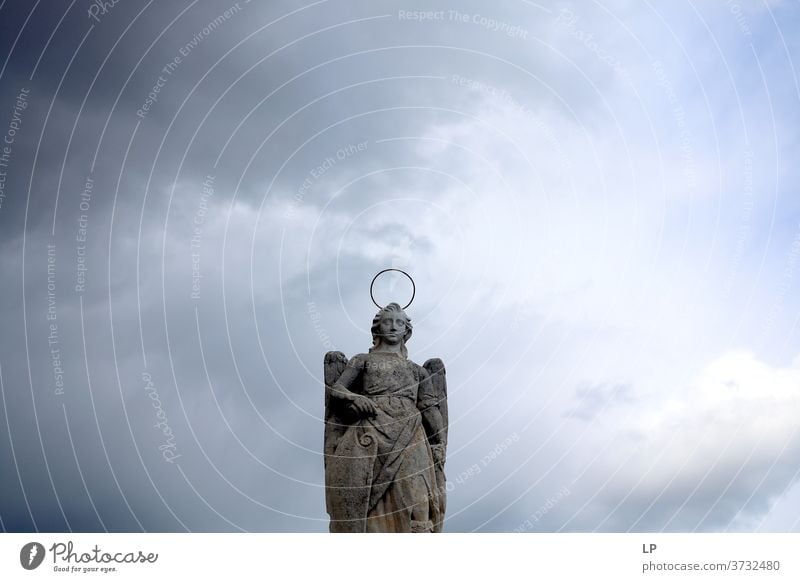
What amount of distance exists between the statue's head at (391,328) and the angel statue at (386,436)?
0.02 metres

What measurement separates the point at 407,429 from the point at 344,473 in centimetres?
180

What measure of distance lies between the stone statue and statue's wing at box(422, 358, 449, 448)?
2cm

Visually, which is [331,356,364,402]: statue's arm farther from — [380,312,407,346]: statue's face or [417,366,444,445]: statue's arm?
[417,366,444,445]: statue's arm

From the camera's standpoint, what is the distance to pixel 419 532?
23484mm

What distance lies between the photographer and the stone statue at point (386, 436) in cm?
2375

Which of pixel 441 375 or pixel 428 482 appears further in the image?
pixel 441 375

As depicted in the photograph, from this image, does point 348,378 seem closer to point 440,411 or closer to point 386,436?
point 386,436

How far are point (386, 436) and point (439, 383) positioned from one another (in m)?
2.15
